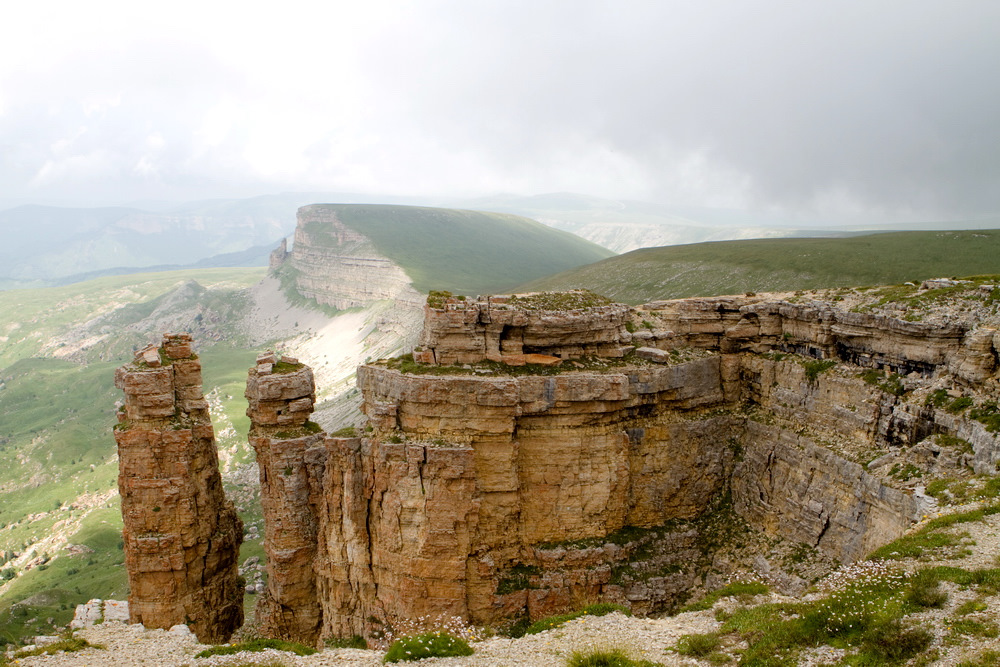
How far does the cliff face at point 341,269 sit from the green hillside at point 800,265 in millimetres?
45338

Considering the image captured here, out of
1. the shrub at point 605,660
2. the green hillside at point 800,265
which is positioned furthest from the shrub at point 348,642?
the green hillside at point 800,265

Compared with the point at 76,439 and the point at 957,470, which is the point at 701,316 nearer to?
the point at 957,470

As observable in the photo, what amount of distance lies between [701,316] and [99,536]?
6234 centimetres

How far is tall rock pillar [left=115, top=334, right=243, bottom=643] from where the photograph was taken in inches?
1086

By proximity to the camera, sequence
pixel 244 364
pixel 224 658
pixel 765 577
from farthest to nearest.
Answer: pixel 244 364 → pixel 765 577 → pixel 224 658

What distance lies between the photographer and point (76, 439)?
3418 inches

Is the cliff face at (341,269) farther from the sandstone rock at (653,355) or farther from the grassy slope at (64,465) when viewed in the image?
the sandstone rock at (653,355)

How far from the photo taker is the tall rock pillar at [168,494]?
2759 centimetres

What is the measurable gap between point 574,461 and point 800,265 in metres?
67.4

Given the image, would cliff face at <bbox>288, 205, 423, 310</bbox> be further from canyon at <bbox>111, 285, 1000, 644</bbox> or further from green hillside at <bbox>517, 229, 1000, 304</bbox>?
canyon at <bbox>111, 285, 1000, 644</bbox>

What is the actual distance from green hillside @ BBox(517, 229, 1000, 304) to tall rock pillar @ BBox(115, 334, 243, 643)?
226 feet

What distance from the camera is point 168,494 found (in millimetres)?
27859

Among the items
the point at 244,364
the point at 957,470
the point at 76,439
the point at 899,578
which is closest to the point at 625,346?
the point at 957,470

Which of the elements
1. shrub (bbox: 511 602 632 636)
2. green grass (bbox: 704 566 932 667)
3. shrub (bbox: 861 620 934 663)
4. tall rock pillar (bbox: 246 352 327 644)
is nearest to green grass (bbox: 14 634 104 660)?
tall rock pillar (bbox: 246 352 327 644)
